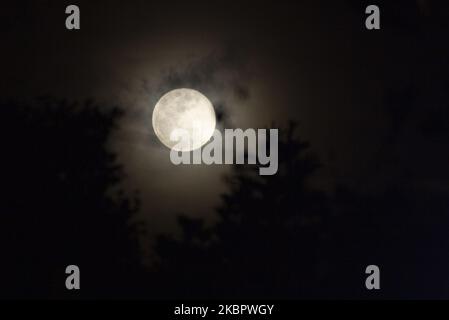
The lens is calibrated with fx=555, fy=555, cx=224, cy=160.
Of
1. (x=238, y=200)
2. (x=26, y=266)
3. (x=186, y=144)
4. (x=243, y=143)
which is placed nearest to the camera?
(x=186, y=144)

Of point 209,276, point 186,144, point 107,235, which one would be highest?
point 186,144

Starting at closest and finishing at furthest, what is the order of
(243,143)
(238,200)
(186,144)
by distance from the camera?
(186,144)
(243,143)
(238,200)

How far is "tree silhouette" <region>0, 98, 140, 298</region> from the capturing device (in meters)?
7.93

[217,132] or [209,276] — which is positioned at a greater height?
[217,132]

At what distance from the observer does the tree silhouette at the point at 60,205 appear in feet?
26.0

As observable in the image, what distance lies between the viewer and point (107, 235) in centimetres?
858

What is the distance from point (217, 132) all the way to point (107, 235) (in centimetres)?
270

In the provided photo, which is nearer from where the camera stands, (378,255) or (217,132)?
(217,132)

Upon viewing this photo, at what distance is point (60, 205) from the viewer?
853 centimetres

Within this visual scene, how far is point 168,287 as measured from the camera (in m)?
8.01

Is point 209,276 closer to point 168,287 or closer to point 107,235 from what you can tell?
point 168,287

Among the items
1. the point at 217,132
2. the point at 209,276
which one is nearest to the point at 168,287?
the point at 209,276
